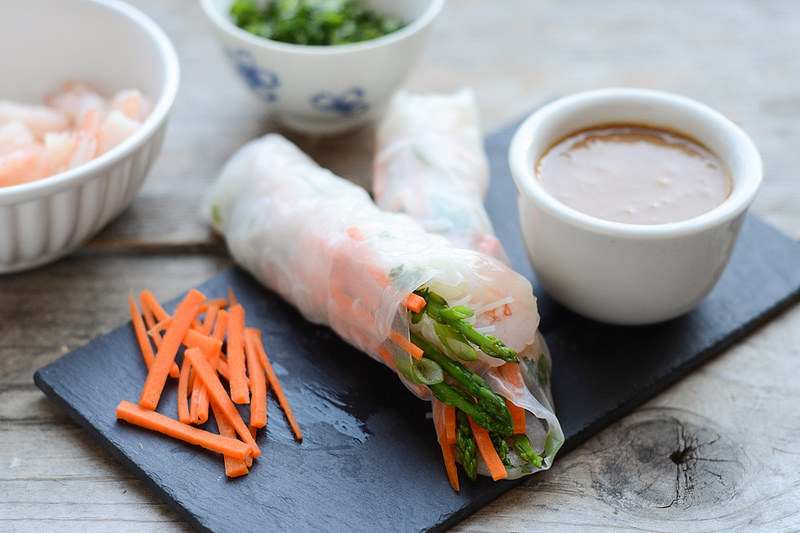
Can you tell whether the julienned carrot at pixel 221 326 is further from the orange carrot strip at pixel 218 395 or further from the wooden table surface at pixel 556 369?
the wooden table surface at pixel 556 369

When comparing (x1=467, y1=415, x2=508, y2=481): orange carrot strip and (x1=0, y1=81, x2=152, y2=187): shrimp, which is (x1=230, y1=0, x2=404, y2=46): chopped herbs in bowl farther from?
(x1=467, y1=415, x2=508, y2=481): orange carrot strip

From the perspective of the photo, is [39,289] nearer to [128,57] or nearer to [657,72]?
[128,57]

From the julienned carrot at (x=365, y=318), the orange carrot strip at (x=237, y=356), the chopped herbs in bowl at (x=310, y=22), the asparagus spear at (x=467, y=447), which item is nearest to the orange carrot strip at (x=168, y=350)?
the orange carrot strip at (x=237, y=356)

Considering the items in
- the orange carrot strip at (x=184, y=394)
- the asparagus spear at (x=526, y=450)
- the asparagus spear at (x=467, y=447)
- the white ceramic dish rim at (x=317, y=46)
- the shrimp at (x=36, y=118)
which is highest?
the white ceramic dish rim at (x=317, y=46)

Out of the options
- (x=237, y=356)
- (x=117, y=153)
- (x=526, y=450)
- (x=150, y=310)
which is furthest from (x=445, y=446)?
(x=117, y=153)

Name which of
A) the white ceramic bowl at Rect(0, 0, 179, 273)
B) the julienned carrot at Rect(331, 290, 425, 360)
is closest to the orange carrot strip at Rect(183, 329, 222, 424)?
the julienned carrot at Rect(331, 290, 425, 360)
